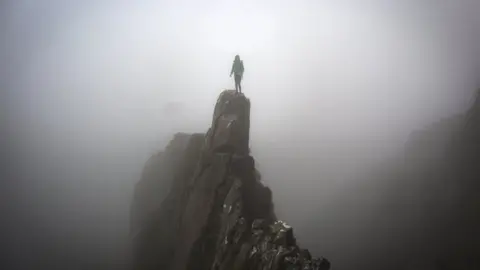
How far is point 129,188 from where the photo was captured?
7.67m

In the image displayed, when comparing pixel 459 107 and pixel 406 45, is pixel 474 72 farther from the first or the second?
pixel 406 45

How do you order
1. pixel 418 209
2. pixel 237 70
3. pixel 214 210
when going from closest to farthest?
pixel 214 210, pixel 237 70, pixel 418 209

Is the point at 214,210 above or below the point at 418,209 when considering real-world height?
above

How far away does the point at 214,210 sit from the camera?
642 cm

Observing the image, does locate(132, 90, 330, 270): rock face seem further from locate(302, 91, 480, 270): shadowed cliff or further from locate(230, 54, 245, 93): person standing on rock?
locate(302, 91, 480, 270): shadowed cliff

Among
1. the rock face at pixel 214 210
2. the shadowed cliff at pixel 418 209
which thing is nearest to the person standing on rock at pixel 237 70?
the rock face at pixel 214 210

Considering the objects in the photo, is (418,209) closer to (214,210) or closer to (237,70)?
(214,210)

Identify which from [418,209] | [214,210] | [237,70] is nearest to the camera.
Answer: [214,210]

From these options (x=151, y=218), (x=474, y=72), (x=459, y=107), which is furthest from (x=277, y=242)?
(x=474, y=72)

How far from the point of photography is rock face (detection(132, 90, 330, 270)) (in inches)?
226

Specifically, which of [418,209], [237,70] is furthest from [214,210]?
[418,209]

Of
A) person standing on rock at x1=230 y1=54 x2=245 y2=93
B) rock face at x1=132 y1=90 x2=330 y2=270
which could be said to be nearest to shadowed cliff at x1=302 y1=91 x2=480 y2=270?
rock face at x1=132 y1=90 x2=330 y2=270

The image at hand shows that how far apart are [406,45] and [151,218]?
7094 mm

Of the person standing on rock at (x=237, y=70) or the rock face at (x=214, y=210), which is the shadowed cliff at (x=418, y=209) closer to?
the rock face at (x=214, y=210)
